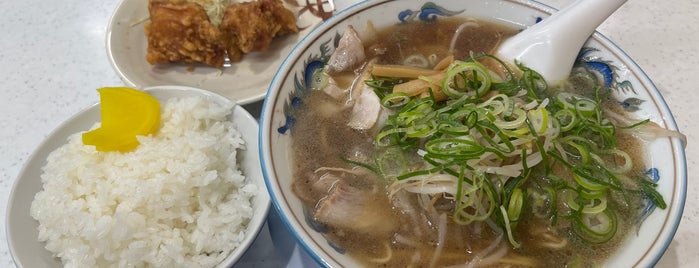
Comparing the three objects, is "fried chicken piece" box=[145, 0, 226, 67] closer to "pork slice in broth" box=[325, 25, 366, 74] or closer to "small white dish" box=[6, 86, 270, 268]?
"small white dish" box=[6, 86, 270, 268]

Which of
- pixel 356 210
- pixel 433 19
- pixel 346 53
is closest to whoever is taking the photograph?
pixel 356 210

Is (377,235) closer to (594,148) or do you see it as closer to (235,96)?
(594,148)

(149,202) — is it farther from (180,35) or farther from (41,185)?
(180,35)

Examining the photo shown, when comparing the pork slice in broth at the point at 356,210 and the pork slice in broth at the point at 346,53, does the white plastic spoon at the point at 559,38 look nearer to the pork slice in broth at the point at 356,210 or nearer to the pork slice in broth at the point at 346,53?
the pork slice in broth at the point at 346,53

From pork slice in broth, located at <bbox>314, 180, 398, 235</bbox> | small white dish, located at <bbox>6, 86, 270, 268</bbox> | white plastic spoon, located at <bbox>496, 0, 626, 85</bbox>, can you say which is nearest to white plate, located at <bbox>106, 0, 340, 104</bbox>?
small white dish, located at <bbox>6, 86, 270, 268</bbox>

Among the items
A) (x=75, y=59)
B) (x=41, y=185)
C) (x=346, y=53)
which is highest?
(x=346, y=53)

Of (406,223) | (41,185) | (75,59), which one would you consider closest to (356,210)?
(406,223)
